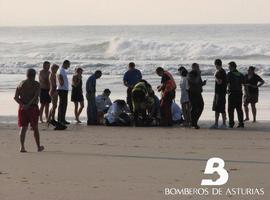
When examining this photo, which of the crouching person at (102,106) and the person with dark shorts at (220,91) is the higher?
the person with dark shorts at (220,91)

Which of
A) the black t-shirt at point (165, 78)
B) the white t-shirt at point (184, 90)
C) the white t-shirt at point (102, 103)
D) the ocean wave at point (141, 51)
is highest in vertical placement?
the black t-shirt at point (165, 78)

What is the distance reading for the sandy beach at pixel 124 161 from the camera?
29.6 feet

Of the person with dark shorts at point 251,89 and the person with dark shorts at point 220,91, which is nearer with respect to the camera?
the person with dark shorts at point 220,91

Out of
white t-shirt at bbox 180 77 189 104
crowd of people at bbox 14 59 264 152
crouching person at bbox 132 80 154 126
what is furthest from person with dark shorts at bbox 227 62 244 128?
crouching person at bbox 132 80 154 126

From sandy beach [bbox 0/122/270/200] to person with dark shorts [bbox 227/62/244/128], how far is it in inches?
15.9

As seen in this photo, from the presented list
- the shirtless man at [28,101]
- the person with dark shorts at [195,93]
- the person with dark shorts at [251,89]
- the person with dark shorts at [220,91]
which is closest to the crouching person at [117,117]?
the person with dark shorts at [195,93]

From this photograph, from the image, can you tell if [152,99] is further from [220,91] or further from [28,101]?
[28,101]

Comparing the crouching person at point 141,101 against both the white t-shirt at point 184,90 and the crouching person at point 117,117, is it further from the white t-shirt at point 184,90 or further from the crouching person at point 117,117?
the white t-shirt at point 184,90

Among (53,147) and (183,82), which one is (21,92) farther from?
(183,82)

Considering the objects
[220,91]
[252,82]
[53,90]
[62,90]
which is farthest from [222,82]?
[53,90]

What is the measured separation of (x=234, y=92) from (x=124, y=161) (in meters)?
5.39

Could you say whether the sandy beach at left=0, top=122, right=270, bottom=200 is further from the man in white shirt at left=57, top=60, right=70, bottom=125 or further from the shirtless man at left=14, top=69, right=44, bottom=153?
the man in white shirt at left=57, top=60, right=70, bottom=125

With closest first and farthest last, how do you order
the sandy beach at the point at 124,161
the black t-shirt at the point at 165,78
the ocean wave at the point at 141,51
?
1. the sandy beach at the point at 124,161
2. the black t-shirt at the point at 165,78
3. the ocean wave at the point at 141,51

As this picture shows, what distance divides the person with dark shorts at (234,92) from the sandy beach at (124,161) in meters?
0.40
